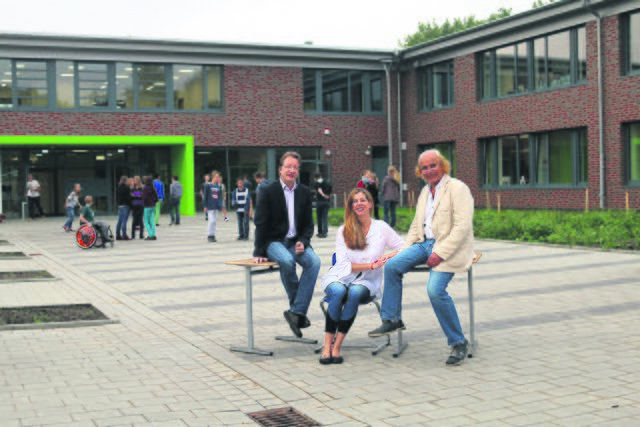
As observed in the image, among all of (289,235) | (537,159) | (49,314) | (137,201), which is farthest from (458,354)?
(537,159)

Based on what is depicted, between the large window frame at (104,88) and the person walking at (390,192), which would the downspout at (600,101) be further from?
the large window frame at (104,88)

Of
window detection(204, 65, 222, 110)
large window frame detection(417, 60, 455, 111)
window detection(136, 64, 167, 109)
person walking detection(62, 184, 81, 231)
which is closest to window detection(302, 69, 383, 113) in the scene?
large window frame detection(417, 60, 455, 111)

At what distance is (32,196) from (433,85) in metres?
17.4

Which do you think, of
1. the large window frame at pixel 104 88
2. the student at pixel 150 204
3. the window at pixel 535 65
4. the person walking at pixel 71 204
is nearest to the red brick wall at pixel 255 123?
the large window frame at pixel 104 88

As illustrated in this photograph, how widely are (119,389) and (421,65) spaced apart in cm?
3184

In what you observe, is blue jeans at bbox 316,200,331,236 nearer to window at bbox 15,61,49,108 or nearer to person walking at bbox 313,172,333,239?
person walking at bbox 313,172,333,239

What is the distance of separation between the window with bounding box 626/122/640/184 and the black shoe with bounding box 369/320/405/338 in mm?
21591

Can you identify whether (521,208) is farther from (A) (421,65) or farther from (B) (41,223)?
(B) (41,223)

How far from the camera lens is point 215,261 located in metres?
15.2

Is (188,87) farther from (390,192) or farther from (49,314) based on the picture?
(49,314)

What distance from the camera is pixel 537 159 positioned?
3019cm

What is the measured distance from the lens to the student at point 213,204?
65.9ft

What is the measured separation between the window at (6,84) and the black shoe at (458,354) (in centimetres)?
2866

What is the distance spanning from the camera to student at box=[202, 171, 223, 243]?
20078 millimetres
